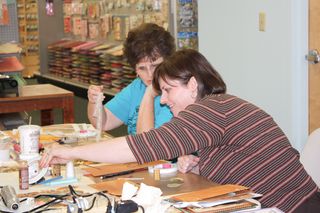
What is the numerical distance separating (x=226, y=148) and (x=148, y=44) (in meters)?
1.01

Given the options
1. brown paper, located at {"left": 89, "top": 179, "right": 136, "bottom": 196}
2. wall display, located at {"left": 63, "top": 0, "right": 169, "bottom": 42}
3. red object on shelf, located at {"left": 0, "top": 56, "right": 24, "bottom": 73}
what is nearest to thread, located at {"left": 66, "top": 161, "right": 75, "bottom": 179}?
brown paper, located at {"left": 89, "top": 179, "right": 136, "bottom": 196}

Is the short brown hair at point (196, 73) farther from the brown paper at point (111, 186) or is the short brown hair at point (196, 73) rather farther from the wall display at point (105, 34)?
the wall display at point (105, 34)

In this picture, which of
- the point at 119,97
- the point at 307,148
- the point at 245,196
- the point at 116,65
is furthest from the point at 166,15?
the point at 245,196

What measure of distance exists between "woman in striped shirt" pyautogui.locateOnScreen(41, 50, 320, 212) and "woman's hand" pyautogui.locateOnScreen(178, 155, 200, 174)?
13cm

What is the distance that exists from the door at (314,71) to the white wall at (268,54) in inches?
1.7

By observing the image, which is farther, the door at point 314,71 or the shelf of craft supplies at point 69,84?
the shelf of craft supplies at point 69,84

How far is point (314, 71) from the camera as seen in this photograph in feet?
13.5

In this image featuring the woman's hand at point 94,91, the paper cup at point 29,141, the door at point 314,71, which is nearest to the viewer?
the paper cup at point 29,141

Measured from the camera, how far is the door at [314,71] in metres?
4.04

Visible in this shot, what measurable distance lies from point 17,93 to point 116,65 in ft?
11.9

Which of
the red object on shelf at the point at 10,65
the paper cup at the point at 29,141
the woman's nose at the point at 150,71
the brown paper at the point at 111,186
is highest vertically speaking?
the woman's nose at the point at 150,71

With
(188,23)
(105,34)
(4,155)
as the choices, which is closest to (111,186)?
(4,155)

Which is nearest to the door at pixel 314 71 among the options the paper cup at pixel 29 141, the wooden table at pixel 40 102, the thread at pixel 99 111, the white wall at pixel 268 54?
the white wall at pixel 268 54

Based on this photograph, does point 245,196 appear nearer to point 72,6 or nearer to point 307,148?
point 307,148
